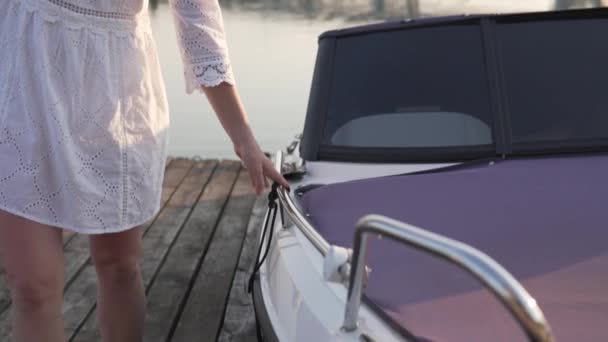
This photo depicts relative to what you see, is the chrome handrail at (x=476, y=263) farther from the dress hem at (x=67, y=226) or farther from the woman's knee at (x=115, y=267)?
the woman's knee at (x=115, y=267)

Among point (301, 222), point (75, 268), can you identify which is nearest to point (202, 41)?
point (301, 222)

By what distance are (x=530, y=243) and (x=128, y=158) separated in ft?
3.18

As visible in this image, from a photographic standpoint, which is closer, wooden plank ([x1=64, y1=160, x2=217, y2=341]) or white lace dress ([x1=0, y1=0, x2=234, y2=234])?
white lace dress ([x1=0, y1=0, x2=234, y2=234])

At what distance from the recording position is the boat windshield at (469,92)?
248 centimetres

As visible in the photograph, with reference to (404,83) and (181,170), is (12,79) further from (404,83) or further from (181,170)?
(181,170)

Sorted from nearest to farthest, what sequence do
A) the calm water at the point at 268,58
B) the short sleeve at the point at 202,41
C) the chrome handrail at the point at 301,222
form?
the chrome handrail at the point at 301,222, the short sleeve at the point at 202,41, the calm water at the point at 268,58

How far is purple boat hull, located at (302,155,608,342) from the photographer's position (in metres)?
1.38

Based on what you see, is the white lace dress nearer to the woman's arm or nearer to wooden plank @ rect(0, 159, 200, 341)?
the woman's arm

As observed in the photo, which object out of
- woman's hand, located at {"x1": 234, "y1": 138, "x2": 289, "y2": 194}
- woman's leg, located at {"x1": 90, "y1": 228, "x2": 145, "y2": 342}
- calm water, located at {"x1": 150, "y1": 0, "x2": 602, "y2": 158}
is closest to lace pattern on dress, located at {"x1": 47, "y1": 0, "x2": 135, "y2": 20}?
woman's hand, located at {"x1": 234, "y1": 138, "x2": 289, "y2": 194}

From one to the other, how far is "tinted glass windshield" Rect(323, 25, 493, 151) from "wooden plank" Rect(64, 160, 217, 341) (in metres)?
1.39

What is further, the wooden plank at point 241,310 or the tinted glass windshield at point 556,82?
the wooden plank at point 241,310

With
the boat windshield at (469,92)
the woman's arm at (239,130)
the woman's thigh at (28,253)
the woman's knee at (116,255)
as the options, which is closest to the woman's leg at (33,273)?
the woman's thigh at (28,253)

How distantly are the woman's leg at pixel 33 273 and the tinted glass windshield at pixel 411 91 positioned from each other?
41.4 inches

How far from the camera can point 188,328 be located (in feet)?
10.4
